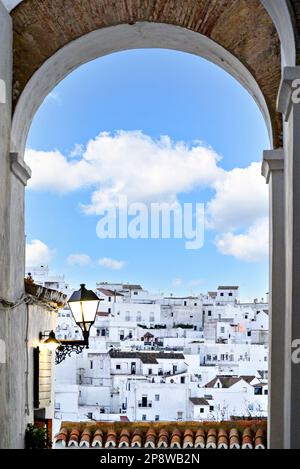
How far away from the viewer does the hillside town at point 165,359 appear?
11047 mm

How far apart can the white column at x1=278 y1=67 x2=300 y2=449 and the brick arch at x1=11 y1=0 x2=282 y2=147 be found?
6.45 ft

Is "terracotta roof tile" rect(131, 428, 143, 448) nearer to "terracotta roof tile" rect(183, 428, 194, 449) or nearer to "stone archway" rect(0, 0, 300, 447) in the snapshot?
"terracotta roof tile" rect(183, 428, 194, 449)

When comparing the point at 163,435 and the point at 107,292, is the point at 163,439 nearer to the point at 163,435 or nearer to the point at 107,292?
the point at 163,435

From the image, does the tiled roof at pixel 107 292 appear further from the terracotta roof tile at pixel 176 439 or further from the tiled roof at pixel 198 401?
the terracotta roof tile at pixel 176 439

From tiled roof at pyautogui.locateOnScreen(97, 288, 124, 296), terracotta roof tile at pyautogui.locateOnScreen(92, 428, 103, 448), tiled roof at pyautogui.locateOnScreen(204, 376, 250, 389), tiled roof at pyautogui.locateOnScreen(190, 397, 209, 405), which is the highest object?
tiled roof at pyautogui.locateOnScreen(97, 288, 124, 296)

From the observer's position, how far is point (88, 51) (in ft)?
26.3

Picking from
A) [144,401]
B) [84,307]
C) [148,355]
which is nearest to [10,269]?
[84,307]

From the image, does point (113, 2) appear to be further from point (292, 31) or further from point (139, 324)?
point (139, 324)

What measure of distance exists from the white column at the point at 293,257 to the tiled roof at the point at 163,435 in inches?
132

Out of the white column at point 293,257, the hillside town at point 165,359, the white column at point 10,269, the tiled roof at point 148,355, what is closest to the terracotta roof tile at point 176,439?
the white column at point 10,269

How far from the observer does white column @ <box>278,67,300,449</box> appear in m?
4.75

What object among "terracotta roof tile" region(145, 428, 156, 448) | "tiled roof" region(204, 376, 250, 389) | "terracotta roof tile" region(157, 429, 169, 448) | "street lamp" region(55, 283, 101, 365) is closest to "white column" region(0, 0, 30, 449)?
"street lamp" region(55, 283, 101, 365)
